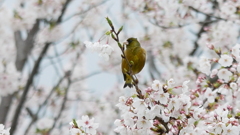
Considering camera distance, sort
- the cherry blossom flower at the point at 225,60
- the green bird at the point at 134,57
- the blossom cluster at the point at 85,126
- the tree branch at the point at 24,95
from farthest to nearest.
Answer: the tree branch at the point at 24,95 < the cherry blossom flower at the point at 225,60 < the green bird at the point at 134,57 < the blossom cluster at the point at 85,126

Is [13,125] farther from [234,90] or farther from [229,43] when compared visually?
[234,90]

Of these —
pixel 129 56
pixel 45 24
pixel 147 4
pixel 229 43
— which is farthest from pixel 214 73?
pixel 45 24

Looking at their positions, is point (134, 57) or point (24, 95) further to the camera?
point (24, 95)

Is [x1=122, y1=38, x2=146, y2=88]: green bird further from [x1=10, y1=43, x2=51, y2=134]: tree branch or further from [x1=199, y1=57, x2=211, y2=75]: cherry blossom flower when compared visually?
[x1=10, y1=43, x2=51, y2=134]: tree branch

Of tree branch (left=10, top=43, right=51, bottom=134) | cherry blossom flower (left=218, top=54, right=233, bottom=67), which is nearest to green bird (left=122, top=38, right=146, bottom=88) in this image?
cherry blossom flower (left=218, top=54, right=233, bottom=67)

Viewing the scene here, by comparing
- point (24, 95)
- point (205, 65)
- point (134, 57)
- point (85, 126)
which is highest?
point (24, 95)

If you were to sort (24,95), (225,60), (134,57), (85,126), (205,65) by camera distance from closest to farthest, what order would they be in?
(85,126) < (134,57) < (225,60) < (205,65) < (24,95)

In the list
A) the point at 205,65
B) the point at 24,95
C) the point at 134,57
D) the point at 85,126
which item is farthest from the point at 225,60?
the point at 24,95

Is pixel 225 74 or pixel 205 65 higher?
pixel 205 65

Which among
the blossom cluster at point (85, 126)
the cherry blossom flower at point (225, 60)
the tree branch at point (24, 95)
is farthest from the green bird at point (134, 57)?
the tree branch at point (24, 95)

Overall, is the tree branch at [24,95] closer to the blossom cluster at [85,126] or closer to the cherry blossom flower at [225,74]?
the cherry blossom flower at [225,74]

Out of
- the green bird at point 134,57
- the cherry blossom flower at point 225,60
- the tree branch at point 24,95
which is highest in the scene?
the tree branch at point 24,95

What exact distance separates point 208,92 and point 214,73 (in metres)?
0.15

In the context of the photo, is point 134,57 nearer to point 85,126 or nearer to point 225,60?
point 85,126
